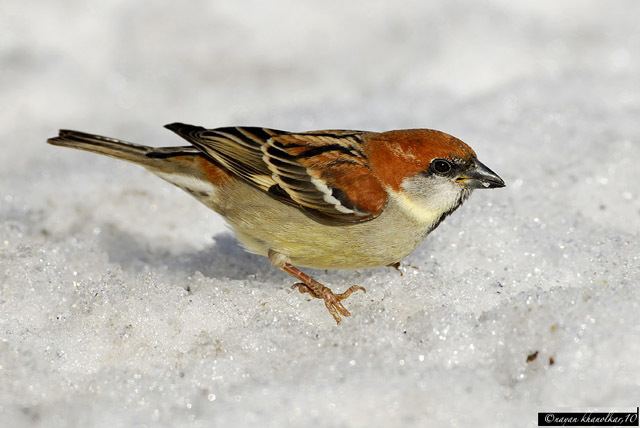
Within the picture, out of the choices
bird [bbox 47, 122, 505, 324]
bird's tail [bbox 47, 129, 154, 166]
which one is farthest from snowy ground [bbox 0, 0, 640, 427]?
bird's tail [bbox 47, 129, 154, 166]

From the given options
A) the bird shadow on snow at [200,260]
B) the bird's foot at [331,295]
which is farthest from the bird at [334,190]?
A: the bird shadow on snow at [200,260]

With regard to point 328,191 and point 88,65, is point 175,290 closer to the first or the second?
point 328,191

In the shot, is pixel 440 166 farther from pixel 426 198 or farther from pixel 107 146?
pixel 107 146

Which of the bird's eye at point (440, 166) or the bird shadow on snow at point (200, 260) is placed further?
the bird shadow on snow at point (200, 260)

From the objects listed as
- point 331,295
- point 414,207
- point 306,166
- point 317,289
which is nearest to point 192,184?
point 306,166

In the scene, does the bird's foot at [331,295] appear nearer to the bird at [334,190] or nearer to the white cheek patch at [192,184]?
the bird at [334,190]

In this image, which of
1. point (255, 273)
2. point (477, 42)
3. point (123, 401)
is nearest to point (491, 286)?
point (255, 273)

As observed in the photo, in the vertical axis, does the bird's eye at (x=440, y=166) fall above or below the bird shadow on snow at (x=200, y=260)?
above
